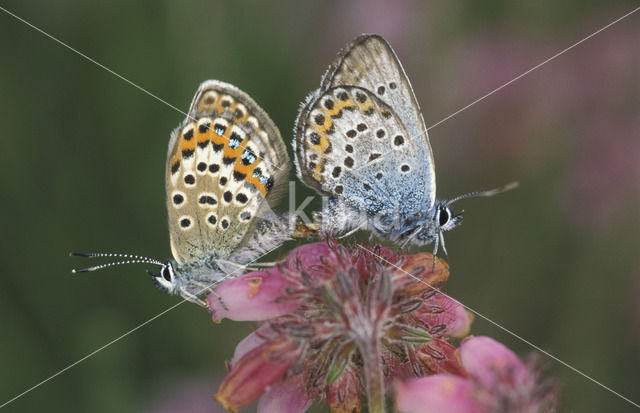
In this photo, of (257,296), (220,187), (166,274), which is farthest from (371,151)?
(257,296)

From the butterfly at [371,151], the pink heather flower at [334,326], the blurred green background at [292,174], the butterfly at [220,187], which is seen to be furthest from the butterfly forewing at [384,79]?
the blurred green background at [292,174]

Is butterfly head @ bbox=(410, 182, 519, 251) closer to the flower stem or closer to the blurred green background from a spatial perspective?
the flower stem

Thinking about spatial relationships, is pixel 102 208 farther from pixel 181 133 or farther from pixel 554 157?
pixel 554 157

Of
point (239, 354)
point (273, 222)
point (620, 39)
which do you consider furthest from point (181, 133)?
point (620, 39)

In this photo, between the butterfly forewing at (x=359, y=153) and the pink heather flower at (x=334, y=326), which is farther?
the butterfly forewing at (x=359, y=153)

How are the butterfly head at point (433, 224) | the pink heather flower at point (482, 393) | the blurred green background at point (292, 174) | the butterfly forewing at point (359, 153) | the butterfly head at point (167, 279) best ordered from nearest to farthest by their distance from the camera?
the pink heather flower at point (482, 393), the butterfly head at point (167, 279), the butterfly head at point (433, 224), the butterfly forewing at point (359, 153), the blurred green background at point (292, 174)

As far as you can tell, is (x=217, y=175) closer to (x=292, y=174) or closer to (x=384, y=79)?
(x=384, y=79)

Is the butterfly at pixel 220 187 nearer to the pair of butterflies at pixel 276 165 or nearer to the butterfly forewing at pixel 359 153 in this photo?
the pair of butterflies at pixel 276 165
